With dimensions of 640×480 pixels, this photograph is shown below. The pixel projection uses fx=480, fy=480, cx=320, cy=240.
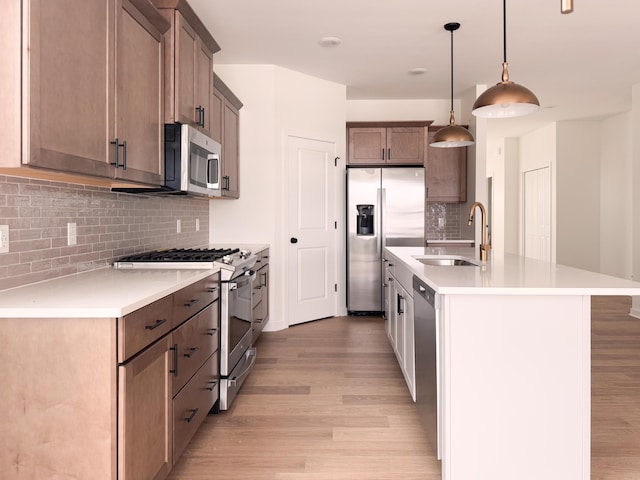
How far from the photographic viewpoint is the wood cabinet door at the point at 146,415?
153 cm

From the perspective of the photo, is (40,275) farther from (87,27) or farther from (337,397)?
(337,397)

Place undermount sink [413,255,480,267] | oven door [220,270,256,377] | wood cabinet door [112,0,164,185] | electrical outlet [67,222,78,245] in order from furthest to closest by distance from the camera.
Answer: undermount sink [413,255,480,267]
oven door [220,270,256,377]
electrical outlet [67,222,78,245]
wood cabinet door [112,0,164,185]

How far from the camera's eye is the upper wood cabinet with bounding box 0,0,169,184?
1.46 m

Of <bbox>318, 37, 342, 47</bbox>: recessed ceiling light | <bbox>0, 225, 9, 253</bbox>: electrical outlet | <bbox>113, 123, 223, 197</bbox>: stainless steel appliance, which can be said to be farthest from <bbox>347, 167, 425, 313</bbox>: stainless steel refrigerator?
<bbox>0, 225, 9, 253</bbox>: electrical outlet

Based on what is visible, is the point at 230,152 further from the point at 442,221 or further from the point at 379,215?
the point at 442,221

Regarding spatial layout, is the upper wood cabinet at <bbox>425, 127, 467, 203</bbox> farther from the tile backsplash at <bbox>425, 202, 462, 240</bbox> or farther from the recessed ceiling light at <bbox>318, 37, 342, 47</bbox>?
the recessed ceiling light at <bbox>318, 37, 342, 47</bbox>

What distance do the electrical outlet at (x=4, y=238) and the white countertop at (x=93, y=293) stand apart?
6.3 inches

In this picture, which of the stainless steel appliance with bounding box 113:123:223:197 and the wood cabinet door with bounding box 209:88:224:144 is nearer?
the stainless steel appliance with bounding box 113:123:223:197

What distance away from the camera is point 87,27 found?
181 cm

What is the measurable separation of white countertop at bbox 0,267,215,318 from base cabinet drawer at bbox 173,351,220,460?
482 millimetres

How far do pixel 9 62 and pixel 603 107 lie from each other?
730 cm

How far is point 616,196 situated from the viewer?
7.30 m

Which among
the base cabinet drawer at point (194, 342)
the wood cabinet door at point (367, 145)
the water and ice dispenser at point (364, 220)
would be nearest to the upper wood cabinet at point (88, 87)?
the base cabinet drawer at point (194, 342)

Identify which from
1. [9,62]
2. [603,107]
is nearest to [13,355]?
[9,62]
